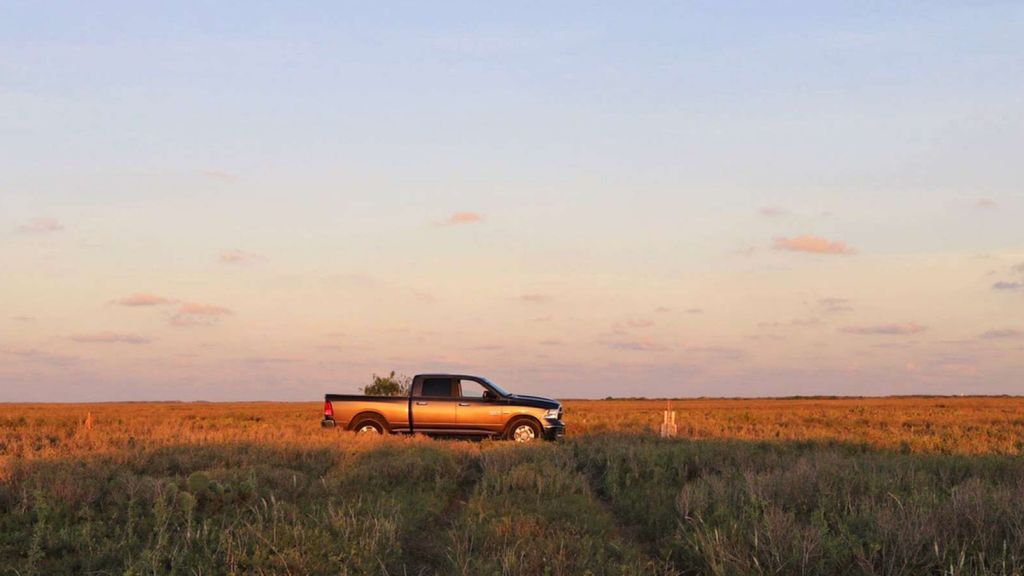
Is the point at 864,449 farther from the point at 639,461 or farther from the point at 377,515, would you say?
the point at 377,515

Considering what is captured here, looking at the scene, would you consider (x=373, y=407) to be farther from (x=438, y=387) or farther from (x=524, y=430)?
(x=524, y=430)

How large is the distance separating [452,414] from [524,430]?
1.93 metres

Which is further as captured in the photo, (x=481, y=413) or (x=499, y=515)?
(x=481, y=413)

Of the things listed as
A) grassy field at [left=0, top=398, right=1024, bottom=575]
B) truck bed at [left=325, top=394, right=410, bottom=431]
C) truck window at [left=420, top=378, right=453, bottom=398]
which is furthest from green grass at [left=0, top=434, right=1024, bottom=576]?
truck window at [left=420, top=378, right=453, bottom=398]

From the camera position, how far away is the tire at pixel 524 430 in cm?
2222

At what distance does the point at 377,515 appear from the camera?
9977 mm

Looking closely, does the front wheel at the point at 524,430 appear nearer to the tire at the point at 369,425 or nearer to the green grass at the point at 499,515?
the tire at the point at 369,425

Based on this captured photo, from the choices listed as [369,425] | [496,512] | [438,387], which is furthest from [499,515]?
[369,425]

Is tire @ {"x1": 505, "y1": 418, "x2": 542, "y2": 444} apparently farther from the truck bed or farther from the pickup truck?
the truck bed

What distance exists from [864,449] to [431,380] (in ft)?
35.3

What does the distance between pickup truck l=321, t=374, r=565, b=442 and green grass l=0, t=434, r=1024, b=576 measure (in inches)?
244

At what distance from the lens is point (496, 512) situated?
34.6 feet

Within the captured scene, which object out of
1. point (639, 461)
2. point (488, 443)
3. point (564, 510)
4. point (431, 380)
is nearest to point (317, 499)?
point (564, 510)

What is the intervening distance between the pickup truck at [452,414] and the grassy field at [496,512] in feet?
14.9
